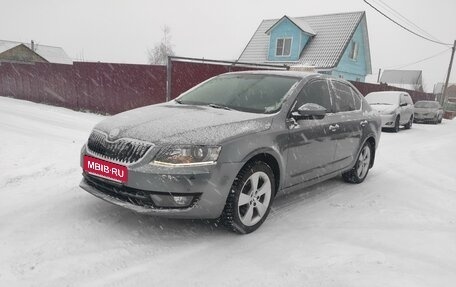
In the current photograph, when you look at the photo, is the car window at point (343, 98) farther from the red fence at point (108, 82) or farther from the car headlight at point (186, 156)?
the red fence at point (108, 82)

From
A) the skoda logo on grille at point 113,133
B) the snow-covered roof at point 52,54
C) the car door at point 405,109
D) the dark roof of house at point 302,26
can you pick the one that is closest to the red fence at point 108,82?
the car door at point 405,109

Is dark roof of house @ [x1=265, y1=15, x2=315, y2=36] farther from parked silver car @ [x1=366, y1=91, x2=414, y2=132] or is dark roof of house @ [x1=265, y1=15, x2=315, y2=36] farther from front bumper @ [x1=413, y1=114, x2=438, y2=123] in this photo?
parked silver car @ [x1=366, y1=91, x2=414, y2=132]

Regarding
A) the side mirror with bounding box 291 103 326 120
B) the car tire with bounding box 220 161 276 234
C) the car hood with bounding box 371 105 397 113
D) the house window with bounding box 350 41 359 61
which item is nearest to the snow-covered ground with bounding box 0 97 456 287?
the car tire with bounding box 220 161 276 234

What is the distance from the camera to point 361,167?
6.10 metres

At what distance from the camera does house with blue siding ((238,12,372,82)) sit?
26703mm

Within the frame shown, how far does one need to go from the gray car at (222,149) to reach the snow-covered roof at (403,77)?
2877 inches

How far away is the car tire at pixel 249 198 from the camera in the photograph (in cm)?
356

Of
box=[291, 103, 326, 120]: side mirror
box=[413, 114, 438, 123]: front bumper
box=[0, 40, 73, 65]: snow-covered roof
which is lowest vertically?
box=[413, 114, 438, 123]: front bumper

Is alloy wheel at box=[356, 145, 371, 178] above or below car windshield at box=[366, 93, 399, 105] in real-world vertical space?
below

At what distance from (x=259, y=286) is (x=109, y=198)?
5.04ft

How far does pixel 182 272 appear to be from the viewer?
300 cm

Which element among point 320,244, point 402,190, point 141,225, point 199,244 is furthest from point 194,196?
point 402,190

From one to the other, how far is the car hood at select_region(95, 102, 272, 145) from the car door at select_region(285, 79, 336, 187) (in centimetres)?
48

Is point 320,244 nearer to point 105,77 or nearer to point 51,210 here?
point 51,210
